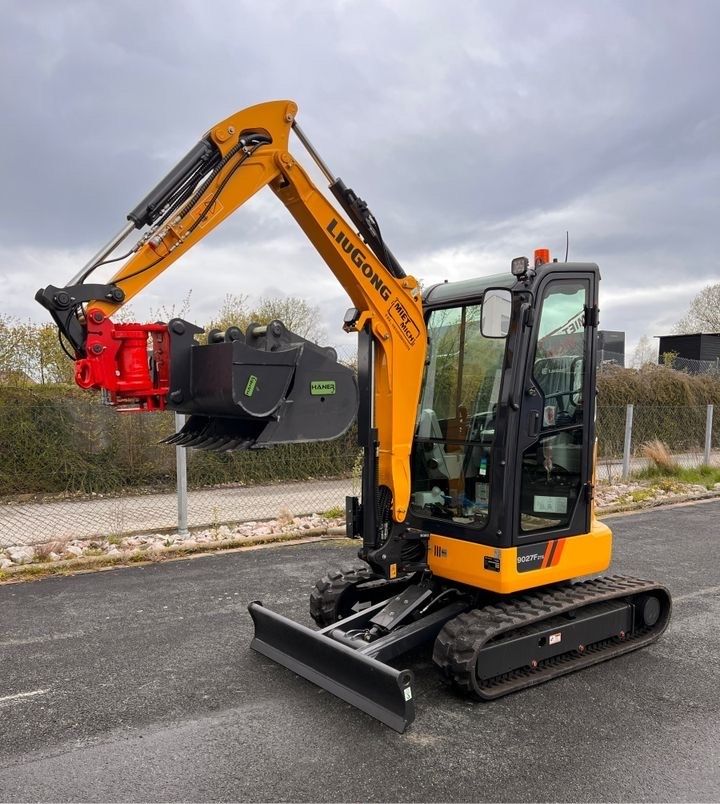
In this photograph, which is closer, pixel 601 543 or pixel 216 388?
pixel 216 388

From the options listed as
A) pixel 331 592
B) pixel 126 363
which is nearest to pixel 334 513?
pixel 331 592

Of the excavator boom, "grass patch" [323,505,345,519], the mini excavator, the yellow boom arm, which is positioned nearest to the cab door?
the mini excavator

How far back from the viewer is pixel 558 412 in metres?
4.61

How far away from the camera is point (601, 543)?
493 centimetres

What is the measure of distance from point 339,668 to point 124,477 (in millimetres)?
7995

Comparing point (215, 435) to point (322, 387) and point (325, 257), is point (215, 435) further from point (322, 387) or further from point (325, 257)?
point (325, 257)

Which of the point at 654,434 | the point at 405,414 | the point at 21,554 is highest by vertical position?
the point at 405,414

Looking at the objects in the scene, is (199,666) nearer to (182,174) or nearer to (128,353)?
(128,353)

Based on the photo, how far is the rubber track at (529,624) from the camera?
13.2ft

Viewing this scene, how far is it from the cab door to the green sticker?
4.10 feet

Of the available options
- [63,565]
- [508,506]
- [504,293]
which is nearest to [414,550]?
[508,506]

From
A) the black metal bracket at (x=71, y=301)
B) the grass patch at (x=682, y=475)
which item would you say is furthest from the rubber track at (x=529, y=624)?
the grass patch at (x=682, y=475)

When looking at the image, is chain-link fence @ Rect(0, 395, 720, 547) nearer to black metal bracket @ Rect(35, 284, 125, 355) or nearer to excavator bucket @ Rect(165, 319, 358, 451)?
excavator bucket @ Rect(165, 319, 358, 451)

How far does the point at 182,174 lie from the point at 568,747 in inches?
143
